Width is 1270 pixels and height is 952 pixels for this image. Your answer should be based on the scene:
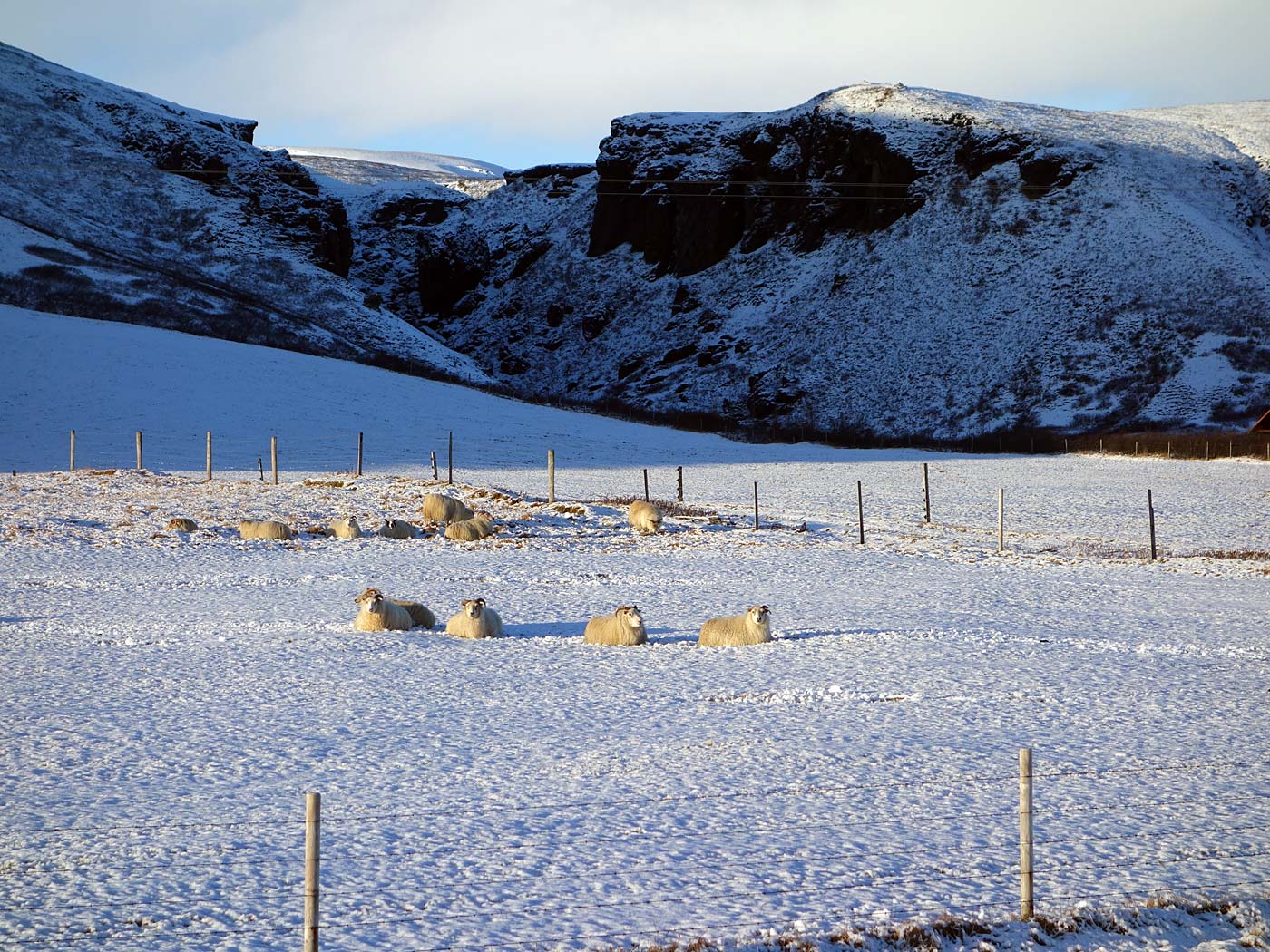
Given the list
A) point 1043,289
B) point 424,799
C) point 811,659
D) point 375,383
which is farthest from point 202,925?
point 1043,289

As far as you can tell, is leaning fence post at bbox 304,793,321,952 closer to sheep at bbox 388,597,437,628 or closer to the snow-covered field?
the snow-covered field

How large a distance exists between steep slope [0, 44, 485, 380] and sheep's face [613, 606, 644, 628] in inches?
3006

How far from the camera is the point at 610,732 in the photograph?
12.9 metres

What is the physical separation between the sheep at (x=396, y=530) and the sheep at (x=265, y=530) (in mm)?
2239

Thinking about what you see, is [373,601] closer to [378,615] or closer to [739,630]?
[378,615]

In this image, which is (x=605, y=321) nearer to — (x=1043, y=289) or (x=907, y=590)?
(x=1043, y=289)

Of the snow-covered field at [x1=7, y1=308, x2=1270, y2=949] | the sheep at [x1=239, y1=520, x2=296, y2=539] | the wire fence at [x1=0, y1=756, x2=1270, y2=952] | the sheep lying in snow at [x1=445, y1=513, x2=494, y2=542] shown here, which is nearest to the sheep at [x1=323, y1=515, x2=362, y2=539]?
the snow-covered field at [x1=7, y1=308, x2=1270, y2=949]

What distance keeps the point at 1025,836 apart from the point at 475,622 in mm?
11450

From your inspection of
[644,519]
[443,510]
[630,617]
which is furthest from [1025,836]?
[443,510]

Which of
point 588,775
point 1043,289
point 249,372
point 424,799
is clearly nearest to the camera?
point 424,799

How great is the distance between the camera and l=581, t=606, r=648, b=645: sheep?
1758 centimetres

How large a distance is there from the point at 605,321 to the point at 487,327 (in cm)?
2049

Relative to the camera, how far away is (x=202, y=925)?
26.5 feet

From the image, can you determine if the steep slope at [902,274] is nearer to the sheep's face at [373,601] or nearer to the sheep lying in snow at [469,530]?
the sheep lying in snow at [469,530]
